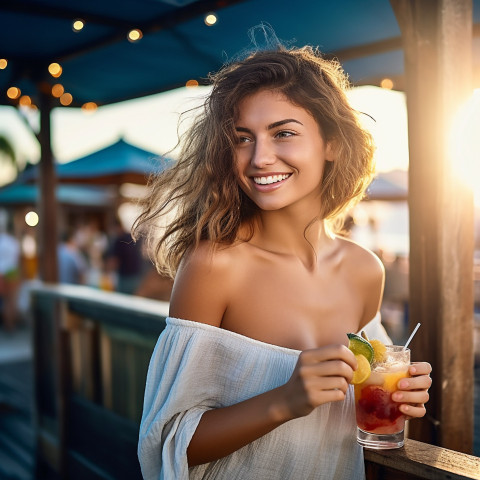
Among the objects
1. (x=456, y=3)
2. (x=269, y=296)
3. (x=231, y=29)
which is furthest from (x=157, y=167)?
(x=231, y=29)

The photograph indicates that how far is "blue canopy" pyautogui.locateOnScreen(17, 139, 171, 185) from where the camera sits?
740 cm

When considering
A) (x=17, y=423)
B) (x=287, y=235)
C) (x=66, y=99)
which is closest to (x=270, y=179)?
(x=287, y=235)

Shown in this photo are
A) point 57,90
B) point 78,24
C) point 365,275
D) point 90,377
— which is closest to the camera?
point 365,275

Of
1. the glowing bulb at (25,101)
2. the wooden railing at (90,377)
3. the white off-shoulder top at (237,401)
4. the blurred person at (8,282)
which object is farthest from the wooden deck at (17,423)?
the white off-shoulder top at (237,401)

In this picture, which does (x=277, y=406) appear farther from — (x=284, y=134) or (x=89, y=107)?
(x=89, y=107)

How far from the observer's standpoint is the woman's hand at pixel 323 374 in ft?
4.02

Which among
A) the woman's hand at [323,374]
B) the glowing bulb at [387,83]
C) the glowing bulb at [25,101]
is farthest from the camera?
the glowing bulb at [25,101]

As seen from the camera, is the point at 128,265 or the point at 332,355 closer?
the point at 332,355

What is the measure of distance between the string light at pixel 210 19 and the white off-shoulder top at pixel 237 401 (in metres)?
2.07

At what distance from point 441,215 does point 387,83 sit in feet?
5.97

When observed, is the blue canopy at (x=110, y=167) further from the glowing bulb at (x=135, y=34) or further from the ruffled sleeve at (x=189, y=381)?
the ruffled sleeve at (x=189, y=381)

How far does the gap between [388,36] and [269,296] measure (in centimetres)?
207

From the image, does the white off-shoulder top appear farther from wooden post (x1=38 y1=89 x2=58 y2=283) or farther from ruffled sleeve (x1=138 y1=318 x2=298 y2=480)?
wooden post (x1=38 y1=89 x2=58 y2=283)

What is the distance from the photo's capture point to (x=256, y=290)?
5.20ft
